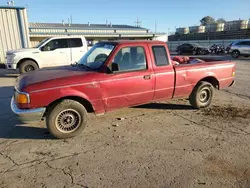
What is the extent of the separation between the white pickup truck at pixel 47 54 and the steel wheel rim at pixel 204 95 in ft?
24.4

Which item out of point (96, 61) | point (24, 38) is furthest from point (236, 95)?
point (24, 38)

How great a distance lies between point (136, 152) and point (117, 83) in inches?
58.1

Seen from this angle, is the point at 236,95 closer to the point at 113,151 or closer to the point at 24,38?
the point at 113,151

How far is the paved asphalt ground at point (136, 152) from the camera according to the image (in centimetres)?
296

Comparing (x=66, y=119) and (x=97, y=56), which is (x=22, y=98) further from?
(x=97, y=56)

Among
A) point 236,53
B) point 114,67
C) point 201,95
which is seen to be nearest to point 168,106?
point 201,95

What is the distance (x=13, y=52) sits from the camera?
33.0 ft

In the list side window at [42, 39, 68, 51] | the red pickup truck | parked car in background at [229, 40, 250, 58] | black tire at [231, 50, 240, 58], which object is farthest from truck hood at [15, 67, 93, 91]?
black tire at [231, 50, 240, 58]

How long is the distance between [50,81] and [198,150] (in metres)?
2.93

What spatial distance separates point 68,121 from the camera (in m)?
4.13

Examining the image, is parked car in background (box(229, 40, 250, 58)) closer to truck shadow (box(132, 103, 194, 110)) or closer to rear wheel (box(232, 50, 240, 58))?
rear wheel (box(232, 50, 240, 58))

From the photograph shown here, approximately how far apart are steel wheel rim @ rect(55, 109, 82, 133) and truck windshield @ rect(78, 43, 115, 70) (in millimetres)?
1061

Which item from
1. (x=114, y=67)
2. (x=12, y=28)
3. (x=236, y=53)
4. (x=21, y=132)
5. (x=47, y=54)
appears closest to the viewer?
(x=114, y=67)

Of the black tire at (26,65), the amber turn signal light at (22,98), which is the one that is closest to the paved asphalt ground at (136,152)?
the amber turn signal light at (22,98)
